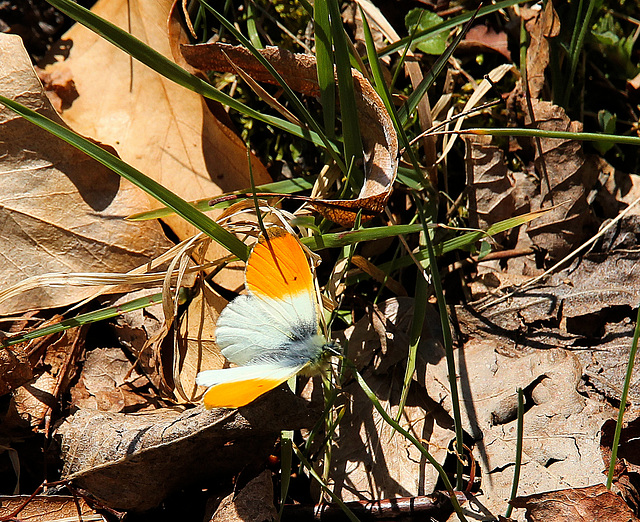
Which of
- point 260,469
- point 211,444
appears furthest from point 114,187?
point 260,469

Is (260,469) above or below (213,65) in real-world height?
below

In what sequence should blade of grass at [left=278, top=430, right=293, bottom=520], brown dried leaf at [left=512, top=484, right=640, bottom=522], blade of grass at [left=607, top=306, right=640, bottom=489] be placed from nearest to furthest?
blade of grass at [left=607, top=306, right=640, bottom=489] → brown dried leaf at [left=512, top=484, right=640, bottom=522] → blade of grass at [left=278, top=430, right=293, bottom=520]

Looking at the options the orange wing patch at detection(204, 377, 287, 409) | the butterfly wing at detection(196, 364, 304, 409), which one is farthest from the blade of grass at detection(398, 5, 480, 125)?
the orange wing patch at detection(204, 377, 287, 409)

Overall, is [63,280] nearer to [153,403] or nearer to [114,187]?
[114,187]

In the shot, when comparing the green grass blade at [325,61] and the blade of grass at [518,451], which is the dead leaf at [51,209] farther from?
the blade of grass at [518,451]

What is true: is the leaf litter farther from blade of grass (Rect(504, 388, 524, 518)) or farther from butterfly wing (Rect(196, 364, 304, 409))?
butterfly wing (Rect(196, 364, 304, 409))
